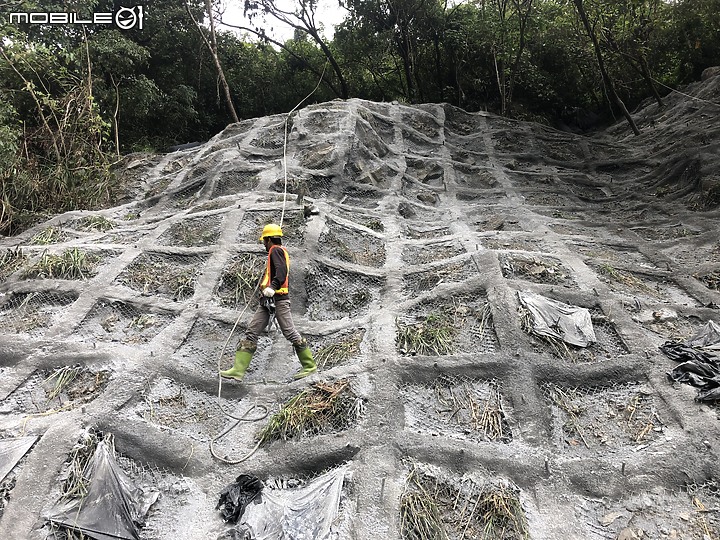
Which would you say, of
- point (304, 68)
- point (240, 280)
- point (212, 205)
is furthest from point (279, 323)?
point (304, 68)

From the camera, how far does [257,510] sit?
3287 millimetres

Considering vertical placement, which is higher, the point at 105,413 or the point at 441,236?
the point at 441,236

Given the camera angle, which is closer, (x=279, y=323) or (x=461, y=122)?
(x=279, y=323)

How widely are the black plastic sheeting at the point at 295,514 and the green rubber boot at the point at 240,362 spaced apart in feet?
4.44

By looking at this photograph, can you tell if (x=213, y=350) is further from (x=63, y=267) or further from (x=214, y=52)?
(x=214, y=52)

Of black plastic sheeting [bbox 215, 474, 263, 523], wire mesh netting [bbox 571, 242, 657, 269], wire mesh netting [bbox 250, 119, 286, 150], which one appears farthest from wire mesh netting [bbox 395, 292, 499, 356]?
wire mesh netting [bbox 250, 119, 286, 150]

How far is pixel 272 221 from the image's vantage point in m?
6.95

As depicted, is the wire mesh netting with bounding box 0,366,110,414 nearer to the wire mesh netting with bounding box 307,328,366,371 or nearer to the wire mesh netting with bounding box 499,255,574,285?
the wire mesh netting with bounding box 307,328,366,371

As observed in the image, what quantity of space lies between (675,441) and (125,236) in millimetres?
6945

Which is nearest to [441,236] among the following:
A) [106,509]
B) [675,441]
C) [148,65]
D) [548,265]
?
[548,265]

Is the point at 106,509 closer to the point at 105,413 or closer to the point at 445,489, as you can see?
the point at 105,413

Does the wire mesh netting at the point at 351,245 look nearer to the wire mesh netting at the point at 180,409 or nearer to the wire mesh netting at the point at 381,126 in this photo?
the wire mesh netting at the point at 180,409

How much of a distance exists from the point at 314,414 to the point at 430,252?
352 centimetres

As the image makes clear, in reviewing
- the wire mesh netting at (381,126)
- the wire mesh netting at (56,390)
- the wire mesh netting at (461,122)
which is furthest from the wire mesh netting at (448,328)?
the wire mesh netting at (461,122)
